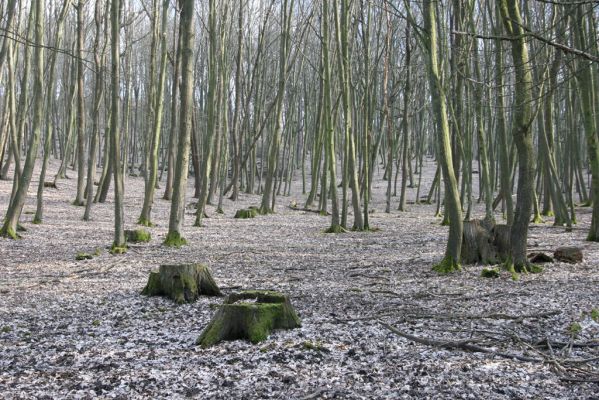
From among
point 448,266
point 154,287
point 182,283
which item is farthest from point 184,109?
point 448,266

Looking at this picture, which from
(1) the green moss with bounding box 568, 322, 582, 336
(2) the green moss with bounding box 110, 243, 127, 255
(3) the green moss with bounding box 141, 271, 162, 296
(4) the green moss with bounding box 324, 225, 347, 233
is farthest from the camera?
(4) the green moss with bounding box 324, 225, 347, 233

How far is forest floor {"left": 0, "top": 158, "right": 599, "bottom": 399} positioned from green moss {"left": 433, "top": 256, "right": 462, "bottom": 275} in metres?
0.13

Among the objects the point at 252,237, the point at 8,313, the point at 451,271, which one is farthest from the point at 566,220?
the point at 8,313

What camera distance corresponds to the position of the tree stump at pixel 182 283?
621 centimetres

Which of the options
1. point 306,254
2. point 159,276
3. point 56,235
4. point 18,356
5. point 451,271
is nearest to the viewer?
point 18,356

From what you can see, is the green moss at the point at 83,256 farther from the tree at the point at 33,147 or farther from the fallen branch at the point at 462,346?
the fallen branch at the point at 462,346

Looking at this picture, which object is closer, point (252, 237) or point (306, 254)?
point (306, 254)

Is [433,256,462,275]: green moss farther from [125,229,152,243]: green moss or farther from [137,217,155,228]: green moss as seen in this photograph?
[137,217,155,228]: green moss

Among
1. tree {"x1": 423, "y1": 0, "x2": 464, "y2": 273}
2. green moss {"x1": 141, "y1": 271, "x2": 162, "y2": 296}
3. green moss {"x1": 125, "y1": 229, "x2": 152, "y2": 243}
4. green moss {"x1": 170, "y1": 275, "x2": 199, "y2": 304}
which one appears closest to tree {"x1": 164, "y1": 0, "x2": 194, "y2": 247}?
green moss {"x1": 125, "y1": 229, "x2": 152, "y2": 243}

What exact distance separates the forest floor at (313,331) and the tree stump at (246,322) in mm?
110

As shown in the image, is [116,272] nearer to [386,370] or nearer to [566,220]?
[386,370]

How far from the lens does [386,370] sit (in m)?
3.87

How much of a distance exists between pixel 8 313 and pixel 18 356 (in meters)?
1.63

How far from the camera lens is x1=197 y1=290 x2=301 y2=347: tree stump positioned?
14.9 feet
